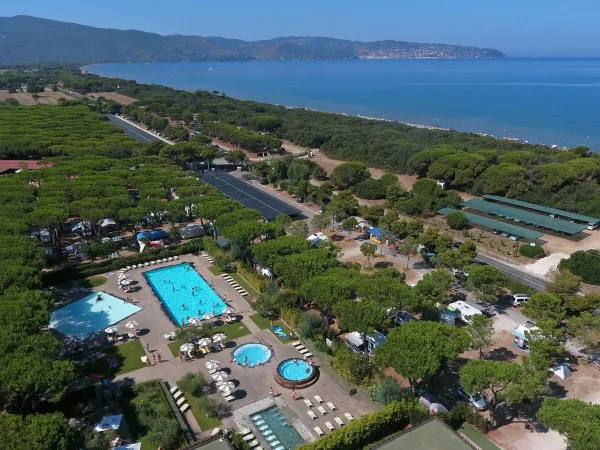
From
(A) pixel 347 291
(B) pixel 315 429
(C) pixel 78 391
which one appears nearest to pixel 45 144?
(C) pixel 78 391

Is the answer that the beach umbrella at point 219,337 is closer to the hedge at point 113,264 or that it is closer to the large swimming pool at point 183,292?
the large swimming pool at point 183,292

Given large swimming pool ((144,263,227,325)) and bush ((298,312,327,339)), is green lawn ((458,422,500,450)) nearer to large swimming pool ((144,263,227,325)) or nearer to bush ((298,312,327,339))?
bush ((298,312,327,339))

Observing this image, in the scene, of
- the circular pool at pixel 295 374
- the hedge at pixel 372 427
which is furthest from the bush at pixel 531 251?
the circular pool at pixel 295 374

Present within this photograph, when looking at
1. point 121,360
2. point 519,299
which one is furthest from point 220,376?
point 519,299

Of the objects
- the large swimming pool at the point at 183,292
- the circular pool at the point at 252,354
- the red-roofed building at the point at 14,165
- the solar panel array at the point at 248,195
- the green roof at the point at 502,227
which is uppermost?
the red-roofed building at the point at 14,165

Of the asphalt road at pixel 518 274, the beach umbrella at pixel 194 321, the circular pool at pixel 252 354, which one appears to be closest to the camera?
the circular pool at pixel 252 354

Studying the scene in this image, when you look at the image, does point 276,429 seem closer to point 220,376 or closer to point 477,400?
point 220,376

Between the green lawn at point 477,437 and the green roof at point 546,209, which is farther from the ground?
the green roof at point 546,209
